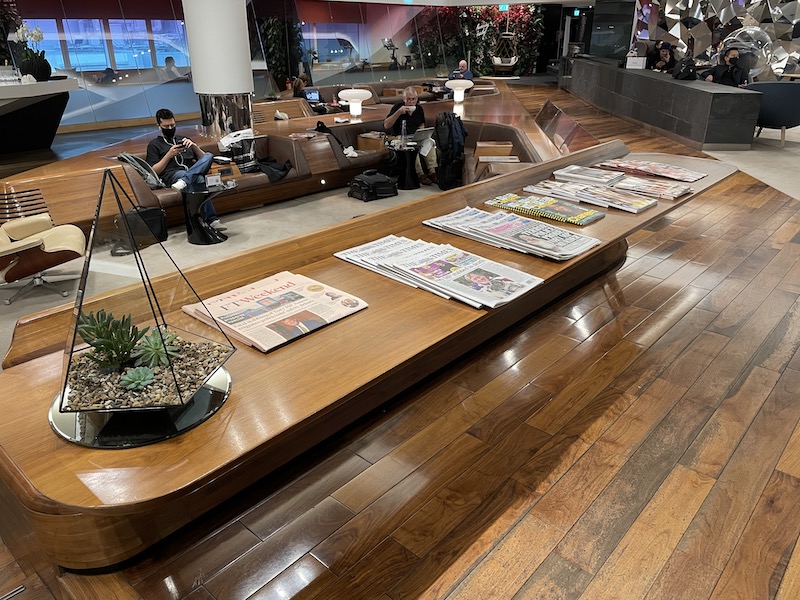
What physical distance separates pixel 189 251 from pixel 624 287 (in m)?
3.60

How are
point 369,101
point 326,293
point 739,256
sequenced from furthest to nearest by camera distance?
point 369,101, point 739,256, point 326,293

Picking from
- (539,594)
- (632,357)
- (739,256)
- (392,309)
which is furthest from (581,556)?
(739,256)

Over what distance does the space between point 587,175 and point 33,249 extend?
367 cm

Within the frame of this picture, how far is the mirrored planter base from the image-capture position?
1.21 meters

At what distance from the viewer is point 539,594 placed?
1.60 meters

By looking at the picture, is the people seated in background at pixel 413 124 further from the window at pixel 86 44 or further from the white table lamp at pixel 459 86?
the window at pixel 86 44

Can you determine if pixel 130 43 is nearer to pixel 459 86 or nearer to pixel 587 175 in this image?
pixel 459 86

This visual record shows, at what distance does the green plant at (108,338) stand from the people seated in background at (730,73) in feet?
34.1

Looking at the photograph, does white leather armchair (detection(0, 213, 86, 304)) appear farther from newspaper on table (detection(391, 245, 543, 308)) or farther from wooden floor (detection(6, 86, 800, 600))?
newspaper on table (detection(391, 245, 543, 308))

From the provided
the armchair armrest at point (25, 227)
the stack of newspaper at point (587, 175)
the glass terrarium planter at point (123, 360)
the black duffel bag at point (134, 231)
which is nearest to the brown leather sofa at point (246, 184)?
the armchair armrest at point (25, 227)

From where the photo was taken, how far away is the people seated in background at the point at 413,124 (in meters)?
7.12

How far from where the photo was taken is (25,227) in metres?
4.12

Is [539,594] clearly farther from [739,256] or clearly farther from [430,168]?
[430,168]

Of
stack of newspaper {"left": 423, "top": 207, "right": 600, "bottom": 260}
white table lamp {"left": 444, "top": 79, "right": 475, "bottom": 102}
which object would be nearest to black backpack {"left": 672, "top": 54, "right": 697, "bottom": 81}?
white table lamp {"left": 444, "top": 79, "right": 475, "bottom": 102}
